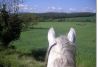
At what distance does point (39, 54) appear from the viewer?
1596mm

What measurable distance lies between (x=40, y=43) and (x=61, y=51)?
0.14 m

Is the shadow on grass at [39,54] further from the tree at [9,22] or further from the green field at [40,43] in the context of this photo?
the tree at [9,22]

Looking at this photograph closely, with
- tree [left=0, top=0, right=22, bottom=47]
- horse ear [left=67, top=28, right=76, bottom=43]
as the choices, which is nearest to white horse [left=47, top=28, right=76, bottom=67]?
horse ear [left=67, top=28, right=76, bottom=43]

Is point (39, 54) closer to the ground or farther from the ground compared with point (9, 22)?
closer to the ground

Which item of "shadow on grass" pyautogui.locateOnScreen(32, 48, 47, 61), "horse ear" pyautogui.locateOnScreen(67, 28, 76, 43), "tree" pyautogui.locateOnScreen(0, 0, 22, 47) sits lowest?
"shadow on grass" pyautogui.locateOnScreen(32, 48, 47, 61)

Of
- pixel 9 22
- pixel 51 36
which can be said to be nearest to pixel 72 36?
pixel 51 36

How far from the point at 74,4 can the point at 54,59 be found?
321 millimetres

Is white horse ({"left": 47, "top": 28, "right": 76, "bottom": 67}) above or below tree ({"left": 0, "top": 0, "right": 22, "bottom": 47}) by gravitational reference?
below

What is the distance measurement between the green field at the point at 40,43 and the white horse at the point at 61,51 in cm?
5

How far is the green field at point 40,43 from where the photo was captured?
5.16 feet

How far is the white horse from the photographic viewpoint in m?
1.49

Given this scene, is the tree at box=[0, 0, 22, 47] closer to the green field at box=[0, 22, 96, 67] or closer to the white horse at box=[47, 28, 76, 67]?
the green field at box=[0, 22, 96, 67]

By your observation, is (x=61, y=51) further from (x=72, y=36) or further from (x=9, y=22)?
(x=9, y=22)

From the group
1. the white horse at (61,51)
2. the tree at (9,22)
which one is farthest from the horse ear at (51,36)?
the tree at (9,22)
